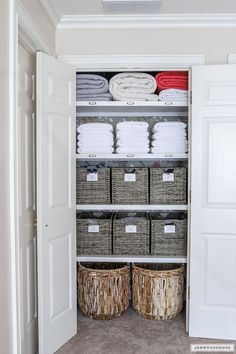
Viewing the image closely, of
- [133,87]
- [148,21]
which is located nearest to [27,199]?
[133,87]

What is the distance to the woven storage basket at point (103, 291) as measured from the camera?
9.18 feet

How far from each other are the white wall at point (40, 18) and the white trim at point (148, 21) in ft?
0.62

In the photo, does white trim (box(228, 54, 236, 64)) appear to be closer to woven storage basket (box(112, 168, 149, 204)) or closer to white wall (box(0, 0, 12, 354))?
woven storage basket (box(112, 168, 149, 204))

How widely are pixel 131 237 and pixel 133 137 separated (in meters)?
0.86

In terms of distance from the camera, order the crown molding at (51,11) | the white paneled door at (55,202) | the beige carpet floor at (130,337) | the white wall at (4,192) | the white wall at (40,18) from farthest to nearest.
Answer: the beige carpet floor at (130,337)
the crown molding at (51,11)
the white paneled door at (55,202)
the white wall at (40,18)
the white wall at (4,192)

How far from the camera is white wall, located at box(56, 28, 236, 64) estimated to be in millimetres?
2688

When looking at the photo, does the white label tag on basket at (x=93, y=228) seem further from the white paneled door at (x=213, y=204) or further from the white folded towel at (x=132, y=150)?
the white paneled door at (x=213, y=204)

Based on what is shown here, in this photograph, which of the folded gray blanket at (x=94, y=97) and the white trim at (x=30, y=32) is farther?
the folded gray blanket at (x=94, y=97)

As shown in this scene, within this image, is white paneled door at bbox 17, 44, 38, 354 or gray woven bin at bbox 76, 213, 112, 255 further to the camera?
gray woven bin at bbox 76, 213, 112, 255

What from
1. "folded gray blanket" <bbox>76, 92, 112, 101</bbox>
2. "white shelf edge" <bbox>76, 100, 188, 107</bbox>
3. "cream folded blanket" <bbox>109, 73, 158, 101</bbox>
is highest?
"cream folded blanket" <bbox>109, 73, 158, 101</bbox>

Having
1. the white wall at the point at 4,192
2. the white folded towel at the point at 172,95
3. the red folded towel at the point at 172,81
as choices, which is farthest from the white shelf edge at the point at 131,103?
the white wall at the point at 4,192

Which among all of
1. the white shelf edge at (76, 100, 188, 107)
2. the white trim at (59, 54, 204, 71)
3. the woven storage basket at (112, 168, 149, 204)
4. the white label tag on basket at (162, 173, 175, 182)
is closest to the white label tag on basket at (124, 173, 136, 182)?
A: the woven storage basket at (112, 168, 149, 204)

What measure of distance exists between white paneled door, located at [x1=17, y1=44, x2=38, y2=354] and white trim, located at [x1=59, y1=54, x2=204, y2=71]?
0.49 meters

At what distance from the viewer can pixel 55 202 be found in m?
2.35
